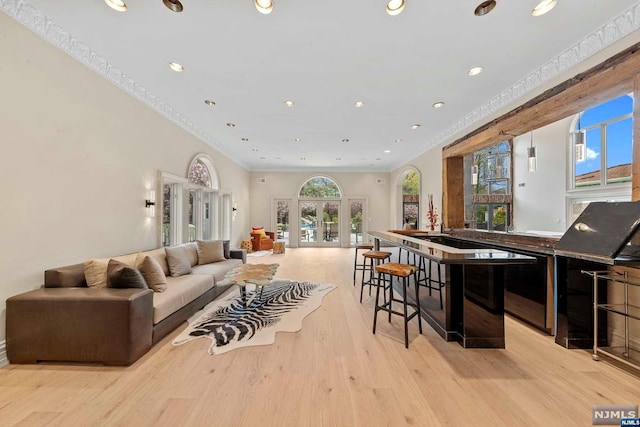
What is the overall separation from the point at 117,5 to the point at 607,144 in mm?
11243

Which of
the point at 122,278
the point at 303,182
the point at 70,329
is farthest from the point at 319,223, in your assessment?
the point at 70,329

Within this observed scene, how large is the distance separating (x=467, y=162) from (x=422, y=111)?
21.2 feet

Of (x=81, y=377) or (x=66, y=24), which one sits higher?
(x=66, y=24)

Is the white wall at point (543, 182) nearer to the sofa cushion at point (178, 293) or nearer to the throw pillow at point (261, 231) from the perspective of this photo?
the throw pillow at point (261, 231)

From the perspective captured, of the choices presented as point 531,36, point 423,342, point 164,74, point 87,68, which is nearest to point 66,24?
point 87,68

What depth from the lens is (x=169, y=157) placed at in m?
4.59

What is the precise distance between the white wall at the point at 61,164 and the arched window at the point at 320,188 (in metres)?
6.51

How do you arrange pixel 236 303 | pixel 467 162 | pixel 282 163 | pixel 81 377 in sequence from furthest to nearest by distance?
pixel 467 162 → pixel 282 163 → pixel 236 303 → pixel 81 377

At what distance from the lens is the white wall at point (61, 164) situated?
7.32 ft

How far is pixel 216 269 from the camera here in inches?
165

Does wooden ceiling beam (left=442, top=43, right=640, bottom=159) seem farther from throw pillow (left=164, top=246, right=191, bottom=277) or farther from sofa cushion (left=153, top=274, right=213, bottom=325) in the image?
throw pillow (left=164, top=246, right=191, bottom=277)

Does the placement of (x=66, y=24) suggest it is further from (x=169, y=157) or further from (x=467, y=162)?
(x=467, y=162)

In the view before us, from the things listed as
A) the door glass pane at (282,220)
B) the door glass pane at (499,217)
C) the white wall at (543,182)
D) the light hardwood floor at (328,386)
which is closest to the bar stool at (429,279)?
the light hardwood floor at (328,386)

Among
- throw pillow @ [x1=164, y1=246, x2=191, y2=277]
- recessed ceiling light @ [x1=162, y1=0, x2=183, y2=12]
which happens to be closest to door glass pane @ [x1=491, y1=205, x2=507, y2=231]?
throw pillow @ [x1=164, y1=246, x2=191, y2=277]
